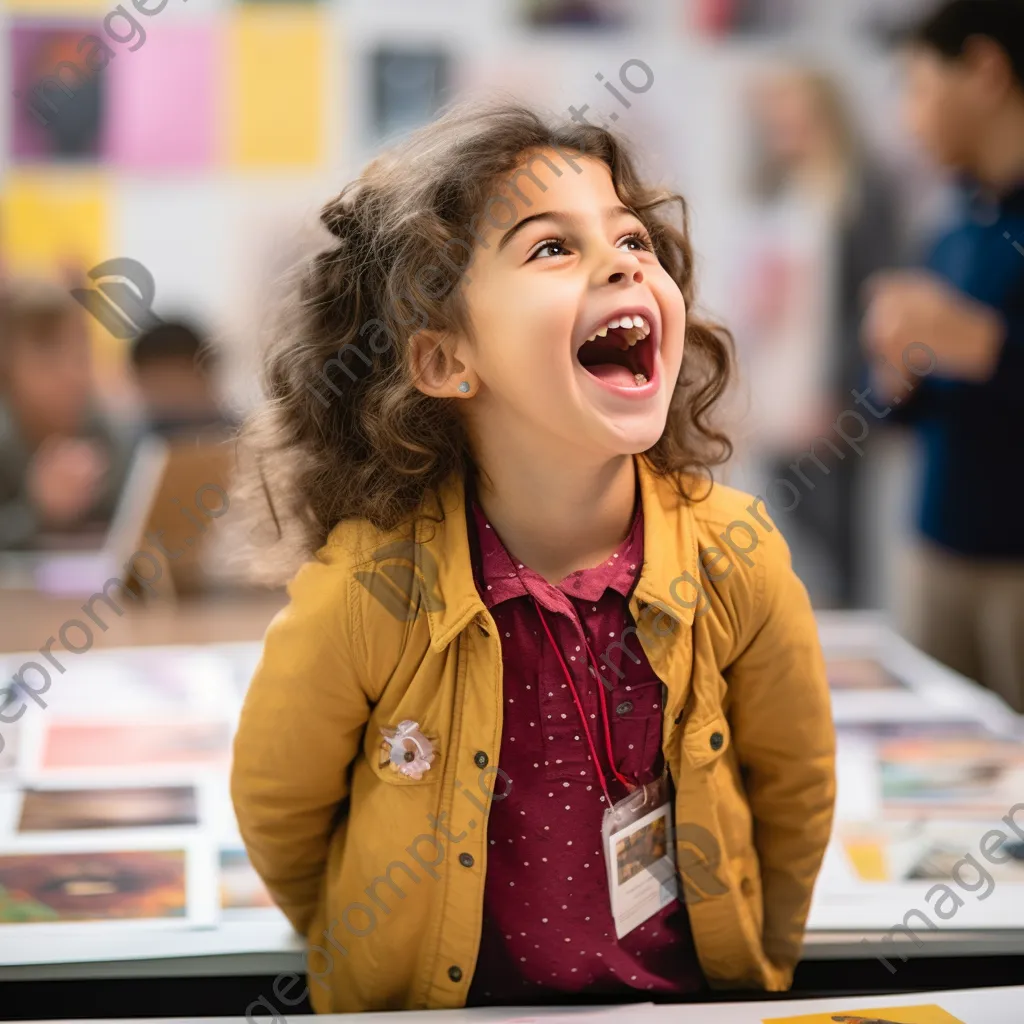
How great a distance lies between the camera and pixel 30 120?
11.3 ft

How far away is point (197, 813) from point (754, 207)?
2.81 m

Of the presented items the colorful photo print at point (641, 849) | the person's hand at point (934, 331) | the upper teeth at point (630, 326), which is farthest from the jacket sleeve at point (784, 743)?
the person's hand at point (934, 331)

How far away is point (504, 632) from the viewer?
1.04m

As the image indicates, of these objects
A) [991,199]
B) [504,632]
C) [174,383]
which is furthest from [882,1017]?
[174,383]

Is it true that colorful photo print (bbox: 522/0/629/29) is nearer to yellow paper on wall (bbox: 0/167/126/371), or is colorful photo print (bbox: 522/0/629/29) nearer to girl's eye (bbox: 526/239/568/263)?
yellow paper on wall (bbox: 0/167/126/371)

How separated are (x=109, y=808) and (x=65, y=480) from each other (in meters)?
1.84

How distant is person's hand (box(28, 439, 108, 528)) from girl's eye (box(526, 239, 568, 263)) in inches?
94.0

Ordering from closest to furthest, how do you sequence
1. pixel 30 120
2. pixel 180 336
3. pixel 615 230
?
pixel 615 230 < pixel 180 336 < pixel 30 120

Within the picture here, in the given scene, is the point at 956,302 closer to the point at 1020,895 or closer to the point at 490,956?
the point at 1020,895

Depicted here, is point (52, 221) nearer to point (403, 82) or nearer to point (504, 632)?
point (403, 82)

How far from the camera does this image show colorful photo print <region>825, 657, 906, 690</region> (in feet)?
5.81

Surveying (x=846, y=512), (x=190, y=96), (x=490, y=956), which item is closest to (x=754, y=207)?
(x=846, y=512)

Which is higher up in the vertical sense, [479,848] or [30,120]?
[30,120]

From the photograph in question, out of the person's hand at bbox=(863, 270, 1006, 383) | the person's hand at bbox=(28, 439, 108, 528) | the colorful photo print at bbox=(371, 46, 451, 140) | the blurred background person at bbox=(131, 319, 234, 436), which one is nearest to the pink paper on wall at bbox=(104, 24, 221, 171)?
the colorful photo print at bbox=(371, 46, 451, 140)
